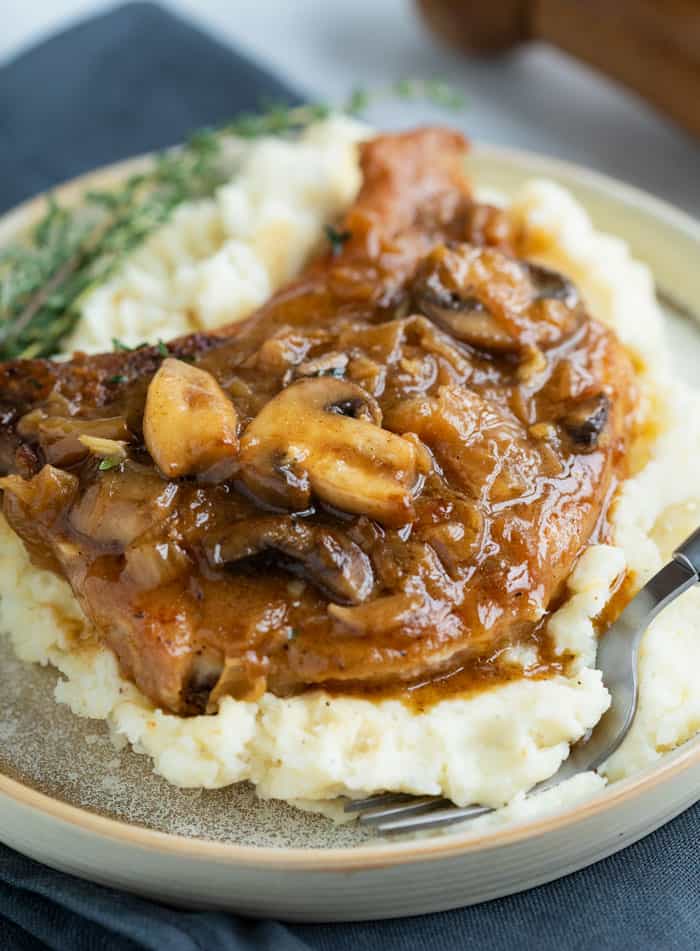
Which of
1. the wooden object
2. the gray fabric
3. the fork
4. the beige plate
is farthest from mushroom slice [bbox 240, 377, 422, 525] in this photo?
the wooden object

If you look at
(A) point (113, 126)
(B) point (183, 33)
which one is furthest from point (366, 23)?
(A) point (113, 126)

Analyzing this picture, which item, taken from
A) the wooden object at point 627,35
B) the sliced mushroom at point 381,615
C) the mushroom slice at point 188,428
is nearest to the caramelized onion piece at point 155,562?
the mushroom slice at point 188,428

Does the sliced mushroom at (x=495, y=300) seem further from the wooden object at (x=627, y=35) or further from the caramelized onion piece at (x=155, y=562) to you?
the wooden object at (x=627, y=35)

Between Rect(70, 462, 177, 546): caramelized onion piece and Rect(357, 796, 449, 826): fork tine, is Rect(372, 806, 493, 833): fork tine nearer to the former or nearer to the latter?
Rect(357, 796, 449, 826): fork tine

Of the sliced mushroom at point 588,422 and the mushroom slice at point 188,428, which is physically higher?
the sliced mushroom at point 588,422

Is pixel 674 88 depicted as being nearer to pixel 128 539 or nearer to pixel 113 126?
pixel 113 126

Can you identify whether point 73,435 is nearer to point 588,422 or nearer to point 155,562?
point 155,562
